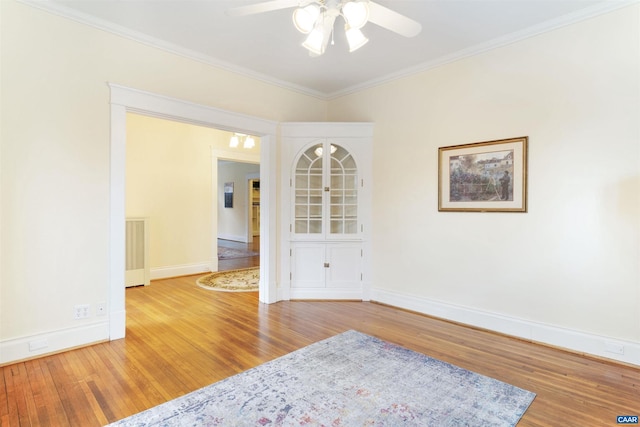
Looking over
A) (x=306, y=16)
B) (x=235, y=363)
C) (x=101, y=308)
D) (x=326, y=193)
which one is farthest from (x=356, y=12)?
(x=101, y=308)

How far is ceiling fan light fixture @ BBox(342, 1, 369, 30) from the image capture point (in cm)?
194

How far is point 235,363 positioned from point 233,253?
5.88 metres

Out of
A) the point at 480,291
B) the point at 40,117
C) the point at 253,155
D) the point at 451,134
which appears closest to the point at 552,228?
the point at 480,291

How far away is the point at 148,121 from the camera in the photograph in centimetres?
516

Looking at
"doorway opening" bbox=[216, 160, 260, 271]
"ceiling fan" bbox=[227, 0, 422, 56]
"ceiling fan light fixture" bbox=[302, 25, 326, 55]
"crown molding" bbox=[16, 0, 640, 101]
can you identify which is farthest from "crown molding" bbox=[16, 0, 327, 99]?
"doorway opening" bbox=[216, 160, 260, 271]

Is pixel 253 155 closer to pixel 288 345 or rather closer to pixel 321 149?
pixel 321 149

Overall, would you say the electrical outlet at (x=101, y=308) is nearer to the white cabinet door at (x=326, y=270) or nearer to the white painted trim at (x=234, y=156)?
the white cabinet door at (x=326, y=270)

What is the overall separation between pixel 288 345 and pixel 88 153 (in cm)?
248

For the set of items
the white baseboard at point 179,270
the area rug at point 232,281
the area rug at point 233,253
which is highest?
the white baseboard at point 179,270

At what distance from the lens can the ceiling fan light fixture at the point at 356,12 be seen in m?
1.94

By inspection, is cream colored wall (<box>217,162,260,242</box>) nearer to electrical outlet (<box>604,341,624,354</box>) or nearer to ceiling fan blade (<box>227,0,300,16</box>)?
ceiling fan blade (<box>227,0,300,16</box>)

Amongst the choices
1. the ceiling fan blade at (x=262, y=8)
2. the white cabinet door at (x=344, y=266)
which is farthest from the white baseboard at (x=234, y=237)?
the ceiling fan blade at (x=262, y=8)

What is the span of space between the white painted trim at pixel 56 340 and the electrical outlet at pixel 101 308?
0.04 metres

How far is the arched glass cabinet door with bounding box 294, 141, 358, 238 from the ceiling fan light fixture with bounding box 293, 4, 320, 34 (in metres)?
2.25
